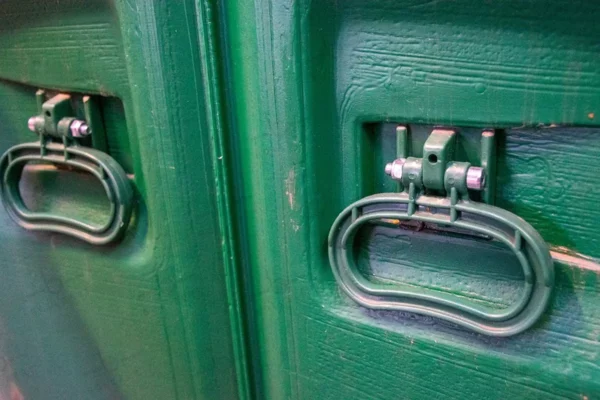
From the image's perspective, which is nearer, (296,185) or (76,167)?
(296,185)

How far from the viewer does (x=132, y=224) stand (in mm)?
1100

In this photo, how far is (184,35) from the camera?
927 mm

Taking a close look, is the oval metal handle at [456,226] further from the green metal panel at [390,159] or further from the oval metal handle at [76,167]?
the oval metal handle at [76,167]

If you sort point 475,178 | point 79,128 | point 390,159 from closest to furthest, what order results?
point 475,178
point 390,159
point 79,128

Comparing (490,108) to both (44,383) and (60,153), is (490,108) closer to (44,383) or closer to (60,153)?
(60,153)

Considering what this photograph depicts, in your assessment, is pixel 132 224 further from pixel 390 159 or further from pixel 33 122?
pixel 390 159

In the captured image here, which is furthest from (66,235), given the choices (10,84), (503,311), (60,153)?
(503,311)

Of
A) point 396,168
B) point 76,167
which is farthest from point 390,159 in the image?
point 76,167

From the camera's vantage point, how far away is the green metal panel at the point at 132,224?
0.95 metres

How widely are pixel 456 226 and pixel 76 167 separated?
2.31 feet

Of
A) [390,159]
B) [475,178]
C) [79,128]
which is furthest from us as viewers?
[79,128]

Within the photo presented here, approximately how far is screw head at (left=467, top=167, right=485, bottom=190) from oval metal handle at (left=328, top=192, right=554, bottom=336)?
25mm

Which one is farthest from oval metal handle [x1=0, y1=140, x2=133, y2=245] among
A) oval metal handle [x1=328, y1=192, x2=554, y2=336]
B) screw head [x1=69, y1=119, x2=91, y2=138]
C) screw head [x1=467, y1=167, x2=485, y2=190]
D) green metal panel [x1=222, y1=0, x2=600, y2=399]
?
screw head [x1=467, y1=167, x2=485, y2=190]

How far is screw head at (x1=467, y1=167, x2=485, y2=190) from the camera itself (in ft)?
2.55
